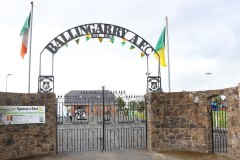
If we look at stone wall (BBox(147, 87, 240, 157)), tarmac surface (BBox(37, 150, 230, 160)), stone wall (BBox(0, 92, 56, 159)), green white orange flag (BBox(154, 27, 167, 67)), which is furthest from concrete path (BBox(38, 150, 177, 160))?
green white orange flag (BBox(154, 27, 167, 67))

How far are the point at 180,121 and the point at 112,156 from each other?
10.5 feet

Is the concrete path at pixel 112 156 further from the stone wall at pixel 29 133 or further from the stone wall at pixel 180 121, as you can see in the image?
the stone wall at pixel 180 121

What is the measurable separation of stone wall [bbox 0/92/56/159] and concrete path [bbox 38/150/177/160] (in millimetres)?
754

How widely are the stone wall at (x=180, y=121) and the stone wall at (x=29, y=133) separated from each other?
12.8ft

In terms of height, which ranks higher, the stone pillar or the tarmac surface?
the stone pillar

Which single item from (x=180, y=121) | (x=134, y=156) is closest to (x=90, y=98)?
(x=134, y=156)

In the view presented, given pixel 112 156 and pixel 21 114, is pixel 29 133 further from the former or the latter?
pixel 112 156

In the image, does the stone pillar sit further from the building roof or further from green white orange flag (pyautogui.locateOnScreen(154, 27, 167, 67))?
the building roof

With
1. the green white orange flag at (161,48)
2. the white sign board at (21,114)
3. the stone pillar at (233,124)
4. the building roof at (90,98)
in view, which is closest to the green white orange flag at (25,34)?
the building roof at (90,98)

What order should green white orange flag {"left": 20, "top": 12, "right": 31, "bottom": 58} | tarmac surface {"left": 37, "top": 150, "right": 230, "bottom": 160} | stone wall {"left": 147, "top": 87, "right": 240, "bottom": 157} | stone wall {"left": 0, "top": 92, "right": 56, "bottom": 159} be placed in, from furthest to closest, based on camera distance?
1. green white orange flag {"left": 20, "top": 12, "right": 31, "bottom": 58}
2. stone wall {"left": 147, "top": 87, "right": 240, "bottom": 157}
3. stone wall {"left": 0, "top": 92, "right": 56, "bottom": 159}
4. tarmac surface {"left": 37, "top": 150, "right": 230, "bottom": 160}

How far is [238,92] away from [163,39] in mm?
5707

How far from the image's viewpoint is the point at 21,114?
1230 cm

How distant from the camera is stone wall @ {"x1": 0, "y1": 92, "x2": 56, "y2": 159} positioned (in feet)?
38.7

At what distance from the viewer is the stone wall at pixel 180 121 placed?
12.9 m
